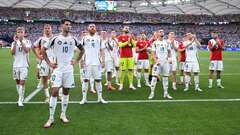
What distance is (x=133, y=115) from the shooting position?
937 cm

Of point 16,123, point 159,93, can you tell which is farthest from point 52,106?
point 159,93

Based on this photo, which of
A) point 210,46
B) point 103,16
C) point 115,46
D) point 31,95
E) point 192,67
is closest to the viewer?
point 31,95

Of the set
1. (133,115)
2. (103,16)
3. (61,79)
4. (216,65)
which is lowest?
(133,115)

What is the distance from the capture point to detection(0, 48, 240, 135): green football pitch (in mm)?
7841

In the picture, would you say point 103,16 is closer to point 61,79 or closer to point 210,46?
point 210,46

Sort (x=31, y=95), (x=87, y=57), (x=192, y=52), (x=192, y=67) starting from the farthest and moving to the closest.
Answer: (x=192, y=52) < (x=192, y=67) < (x=31, y=95) < (x=87, y=57)

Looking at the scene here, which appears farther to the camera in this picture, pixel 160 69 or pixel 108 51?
pixel 108 51

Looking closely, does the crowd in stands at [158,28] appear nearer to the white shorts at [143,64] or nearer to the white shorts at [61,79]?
the white shorts at [143,64]

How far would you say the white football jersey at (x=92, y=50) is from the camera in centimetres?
1103

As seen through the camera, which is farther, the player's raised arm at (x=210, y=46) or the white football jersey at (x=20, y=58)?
the player's raised arm at (x=210, y=46)

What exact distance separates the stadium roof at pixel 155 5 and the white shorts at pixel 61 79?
220ft

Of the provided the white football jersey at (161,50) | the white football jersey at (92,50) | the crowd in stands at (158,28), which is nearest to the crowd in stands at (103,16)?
the crowd in stands at (158,28)

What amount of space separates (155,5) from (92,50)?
246 feet

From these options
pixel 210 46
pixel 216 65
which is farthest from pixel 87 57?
pixel 216 65
